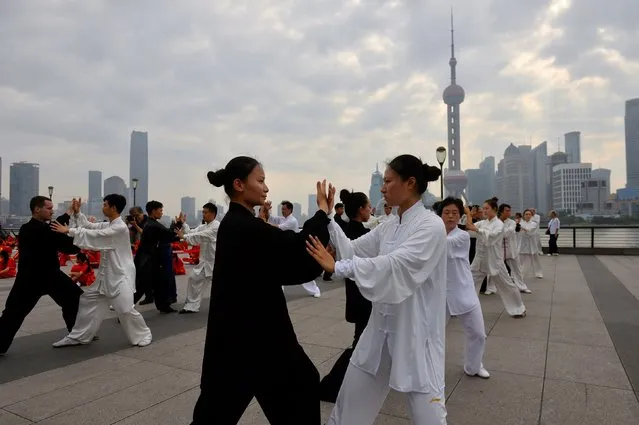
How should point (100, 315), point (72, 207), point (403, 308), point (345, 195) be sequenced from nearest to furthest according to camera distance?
point (403, 308)
point (345, 195)
point (100, 315)
point (72, 207)

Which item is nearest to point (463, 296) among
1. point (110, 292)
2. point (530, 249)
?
point (110, 292)

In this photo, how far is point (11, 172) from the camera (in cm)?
5341

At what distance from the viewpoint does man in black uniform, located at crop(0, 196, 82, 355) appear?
511 cm

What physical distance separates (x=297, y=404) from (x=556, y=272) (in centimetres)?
1254

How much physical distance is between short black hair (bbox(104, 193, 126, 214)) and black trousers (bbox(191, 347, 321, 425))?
4.02 meters

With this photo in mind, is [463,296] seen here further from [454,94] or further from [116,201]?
[454,94]

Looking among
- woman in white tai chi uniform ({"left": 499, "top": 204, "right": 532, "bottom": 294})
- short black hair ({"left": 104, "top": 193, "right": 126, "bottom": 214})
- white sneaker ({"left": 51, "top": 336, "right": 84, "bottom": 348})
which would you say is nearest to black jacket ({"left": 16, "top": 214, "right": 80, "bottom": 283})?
short black hair ({"left": 104, "top": 193, "right": 126, "bottom": 214})

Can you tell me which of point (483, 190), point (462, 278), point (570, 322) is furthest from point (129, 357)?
point (483, 190)

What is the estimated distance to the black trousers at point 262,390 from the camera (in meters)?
2.09

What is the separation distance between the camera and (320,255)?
2113 millimetres

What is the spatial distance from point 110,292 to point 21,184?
60.4 metres

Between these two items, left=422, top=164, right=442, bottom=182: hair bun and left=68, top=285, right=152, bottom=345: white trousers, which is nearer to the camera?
left=422, top=164, right=442, bottom=182: hair bun

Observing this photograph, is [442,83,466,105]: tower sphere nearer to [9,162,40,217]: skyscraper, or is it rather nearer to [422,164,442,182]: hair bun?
[9,162,40,217]: skyscraper

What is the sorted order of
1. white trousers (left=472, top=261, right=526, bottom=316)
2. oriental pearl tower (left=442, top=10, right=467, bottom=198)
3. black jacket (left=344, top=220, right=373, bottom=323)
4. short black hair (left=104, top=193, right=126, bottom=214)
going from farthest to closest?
oriental pearl tower (left=442, top=10, right=467, bottom=198), white trousers (left=472, top=261, right=526, bottom=316), short black hair (left=104, top=193, right=126, bottom=214), black jacket (left=344, top=220, right=373, bottom=323)
